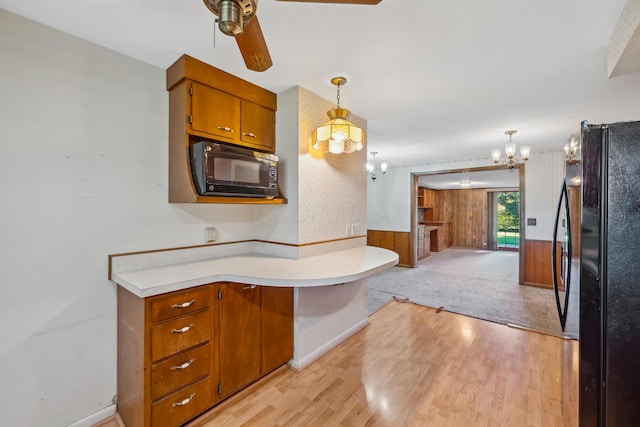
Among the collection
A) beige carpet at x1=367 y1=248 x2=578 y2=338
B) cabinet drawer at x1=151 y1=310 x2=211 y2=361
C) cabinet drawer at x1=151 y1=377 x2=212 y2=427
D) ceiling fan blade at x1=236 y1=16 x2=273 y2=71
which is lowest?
beige carpet at x1=367 y1=248 x2=578 y2=338

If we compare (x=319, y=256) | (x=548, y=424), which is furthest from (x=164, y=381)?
(x=548, y=424)

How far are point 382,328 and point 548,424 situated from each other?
148 cm

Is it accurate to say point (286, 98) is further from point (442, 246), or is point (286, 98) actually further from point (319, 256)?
point (442, 246)

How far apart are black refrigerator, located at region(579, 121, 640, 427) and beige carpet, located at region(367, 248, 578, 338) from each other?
51 cm

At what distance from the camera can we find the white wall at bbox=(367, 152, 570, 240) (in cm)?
440

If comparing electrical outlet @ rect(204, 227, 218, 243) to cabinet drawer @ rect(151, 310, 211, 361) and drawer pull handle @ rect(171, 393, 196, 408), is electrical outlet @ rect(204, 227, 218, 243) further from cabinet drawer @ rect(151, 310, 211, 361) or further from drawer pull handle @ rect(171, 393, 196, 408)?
drawer pull handle @ rect(171, 393, 196, 408)

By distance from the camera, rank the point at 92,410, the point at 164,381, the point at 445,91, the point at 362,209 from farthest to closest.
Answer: the point at 362,209
the point at 445,91
the point at 92,410
the point at 164,381

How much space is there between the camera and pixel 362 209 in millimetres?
2957

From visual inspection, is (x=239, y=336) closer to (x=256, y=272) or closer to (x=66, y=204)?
(x=256, y=272)

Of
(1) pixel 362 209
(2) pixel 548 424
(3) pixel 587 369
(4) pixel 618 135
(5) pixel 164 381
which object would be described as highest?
(4) pixel 618 135

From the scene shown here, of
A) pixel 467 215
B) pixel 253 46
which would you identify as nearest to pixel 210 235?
pixel 253 46

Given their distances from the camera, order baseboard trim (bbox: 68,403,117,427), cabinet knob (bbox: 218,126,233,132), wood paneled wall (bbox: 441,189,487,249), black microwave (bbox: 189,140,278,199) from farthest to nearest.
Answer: wood paneled wall (bbox: 441,189,487,249) → cabinet knob (bbox: 218,126,233,132) → black microwave (bbox: 189,140,278,199) → baseboard trim (bbox: 68,403,117,427)

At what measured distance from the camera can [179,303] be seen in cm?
155

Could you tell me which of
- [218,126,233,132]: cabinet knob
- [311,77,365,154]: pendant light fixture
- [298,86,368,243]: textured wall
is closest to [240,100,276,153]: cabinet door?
[218,126,233,132]: cabinet knob
